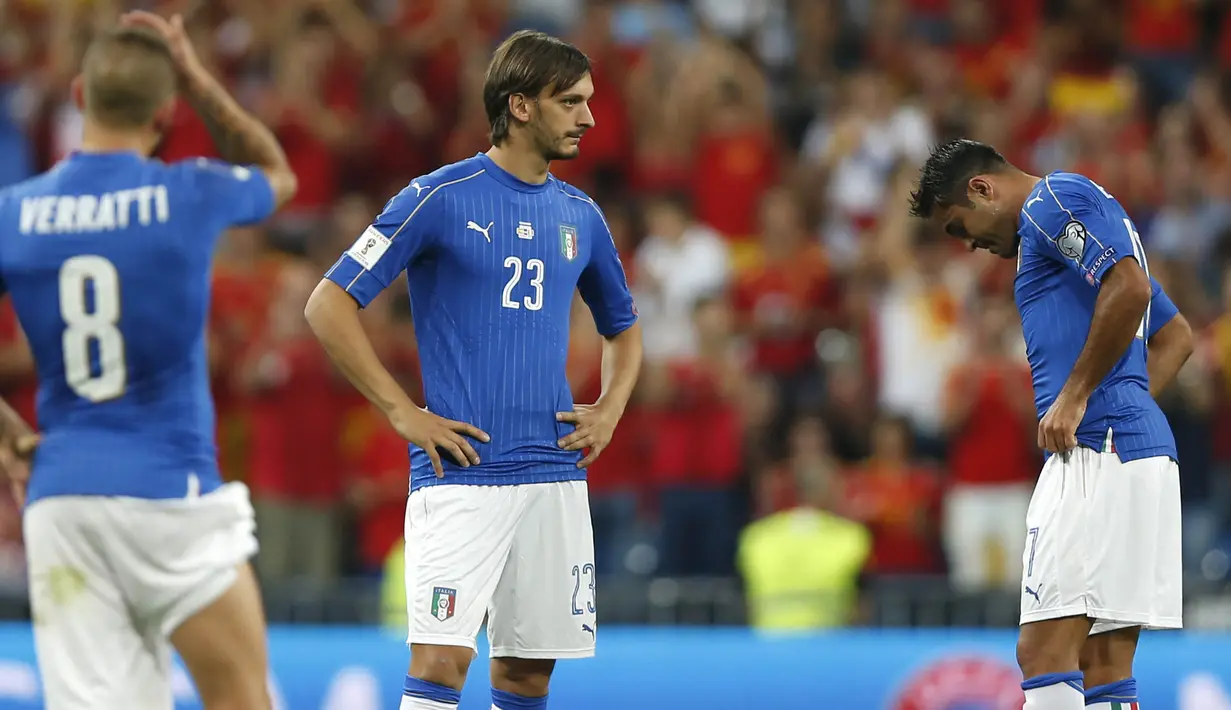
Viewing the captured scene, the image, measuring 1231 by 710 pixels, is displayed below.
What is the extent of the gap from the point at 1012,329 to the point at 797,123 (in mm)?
4108

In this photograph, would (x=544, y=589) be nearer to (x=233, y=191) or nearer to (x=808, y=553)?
(x=233, y=191)

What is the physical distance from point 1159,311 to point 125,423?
3.89m

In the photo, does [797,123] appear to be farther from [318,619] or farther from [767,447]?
[318,619]

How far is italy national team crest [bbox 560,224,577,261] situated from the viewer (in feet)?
20.4

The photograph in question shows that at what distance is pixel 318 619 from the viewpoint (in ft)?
38.8

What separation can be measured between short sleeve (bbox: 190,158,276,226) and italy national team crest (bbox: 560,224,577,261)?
108cm

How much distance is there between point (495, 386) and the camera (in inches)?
238

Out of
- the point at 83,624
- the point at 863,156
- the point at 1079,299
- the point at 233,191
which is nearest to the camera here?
the point at 83,624

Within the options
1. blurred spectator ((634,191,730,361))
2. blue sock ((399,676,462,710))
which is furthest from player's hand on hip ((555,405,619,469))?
blurred spectator ((634,191,730,361))

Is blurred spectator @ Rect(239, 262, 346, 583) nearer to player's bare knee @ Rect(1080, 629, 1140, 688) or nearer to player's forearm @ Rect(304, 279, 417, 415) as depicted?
player's forearm @ Rect(304, 279, 417, 415)

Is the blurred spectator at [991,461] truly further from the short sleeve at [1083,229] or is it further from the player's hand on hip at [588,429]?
the player's hand on hip at [588,429]

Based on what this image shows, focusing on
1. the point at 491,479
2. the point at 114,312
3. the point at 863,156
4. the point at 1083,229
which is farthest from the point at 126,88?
the point at 863,156

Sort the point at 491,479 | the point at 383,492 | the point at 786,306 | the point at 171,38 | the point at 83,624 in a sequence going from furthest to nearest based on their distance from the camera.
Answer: the point at 786,306
the point at 383,492
the point at 491,479
the point at 171,38
the point at 83,624

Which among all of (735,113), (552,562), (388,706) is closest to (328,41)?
(735,113)
